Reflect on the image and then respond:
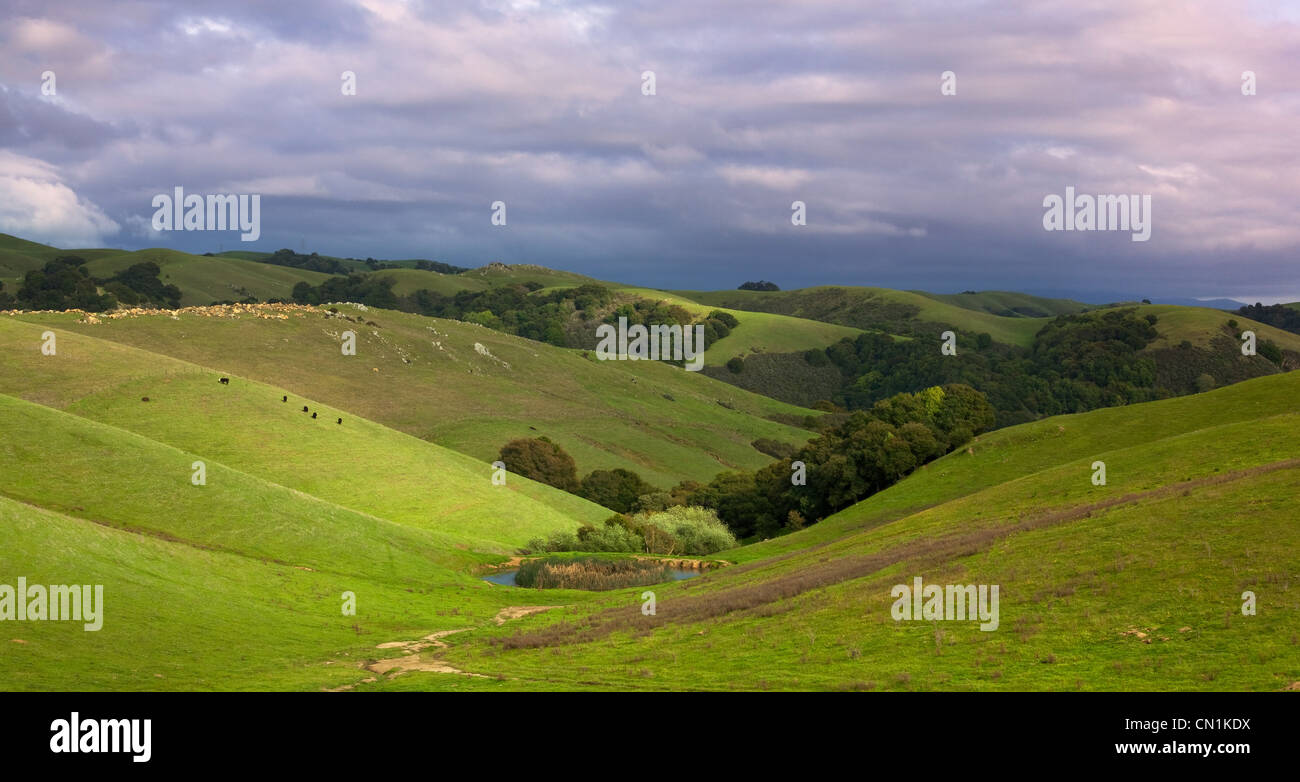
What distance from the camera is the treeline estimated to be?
9169 centimetres

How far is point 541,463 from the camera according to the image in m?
124

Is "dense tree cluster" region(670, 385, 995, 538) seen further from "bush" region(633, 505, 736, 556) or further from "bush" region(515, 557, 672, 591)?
"bush" region(515, 557, 672, 591)

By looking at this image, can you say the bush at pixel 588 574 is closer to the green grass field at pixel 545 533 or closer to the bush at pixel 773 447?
the green grass field at pixel 545 533

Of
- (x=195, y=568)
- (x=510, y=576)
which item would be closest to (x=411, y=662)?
(x=195, y=568)

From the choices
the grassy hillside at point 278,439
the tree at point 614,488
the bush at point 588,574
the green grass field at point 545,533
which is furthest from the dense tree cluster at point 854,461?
the bush at point 588,574

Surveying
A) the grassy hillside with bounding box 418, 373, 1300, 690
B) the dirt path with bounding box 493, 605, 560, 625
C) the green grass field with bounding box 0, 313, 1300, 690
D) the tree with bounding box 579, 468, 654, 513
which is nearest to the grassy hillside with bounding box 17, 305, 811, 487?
the tree with bounding box 579, 468, 654, 513

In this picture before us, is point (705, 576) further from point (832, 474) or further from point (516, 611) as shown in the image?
point (832, 474)

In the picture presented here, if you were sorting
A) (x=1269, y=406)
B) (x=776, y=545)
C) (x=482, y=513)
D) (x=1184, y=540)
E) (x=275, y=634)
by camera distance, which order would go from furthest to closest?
(x=482, y=513) → (x=776, y=545) → (x=1269, y=406) → (x=275, y=634) → (x=1184, y=540)

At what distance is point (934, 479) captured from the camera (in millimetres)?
82688

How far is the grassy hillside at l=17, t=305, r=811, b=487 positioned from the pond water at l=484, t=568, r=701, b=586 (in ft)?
180
